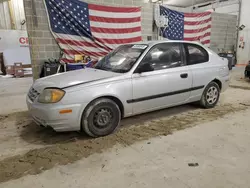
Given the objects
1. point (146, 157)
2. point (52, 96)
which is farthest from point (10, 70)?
point (146, 157)

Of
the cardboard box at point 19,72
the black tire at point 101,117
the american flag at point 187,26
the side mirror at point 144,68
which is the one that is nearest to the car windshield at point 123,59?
the side mirror at point 144,68

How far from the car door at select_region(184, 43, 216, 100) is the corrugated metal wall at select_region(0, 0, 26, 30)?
11.8m

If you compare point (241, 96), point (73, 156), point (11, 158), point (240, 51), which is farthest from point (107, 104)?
point (240, 51)

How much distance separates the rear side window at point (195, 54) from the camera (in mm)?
3467

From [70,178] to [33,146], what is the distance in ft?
3.07

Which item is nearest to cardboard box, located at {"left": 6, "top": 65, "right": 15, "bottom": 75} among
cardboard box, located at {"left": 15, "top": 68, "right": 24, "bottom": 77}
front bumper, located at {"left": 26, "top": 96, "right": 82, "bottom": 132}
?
cardboard box, located at {"left": 15, "top": 68, "right": 24, "bottom": 77}

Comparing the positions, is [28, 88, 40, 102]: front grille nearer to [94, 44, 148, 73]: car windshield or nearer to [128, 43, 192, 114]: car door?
[94, 44, 148, 73]: car windshield

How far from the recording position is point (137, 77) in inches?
114

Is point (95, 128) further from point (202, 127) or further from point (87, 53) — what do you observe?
point (87, 53)

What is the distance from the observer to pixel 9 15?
11.7 metres

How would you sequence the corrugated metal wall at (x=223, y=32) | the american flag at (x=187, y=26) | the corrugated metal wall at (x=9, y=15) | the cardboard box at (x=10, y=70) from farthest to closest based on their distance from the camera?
the corrugated metal wall at (x=9, y=15), the corrugated metal wall at (x=223, y=32), the cardboard box at (x=10, y=70), the american flag at (x=187, y=26)

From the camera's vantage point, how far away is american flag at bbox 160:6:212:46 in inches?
325

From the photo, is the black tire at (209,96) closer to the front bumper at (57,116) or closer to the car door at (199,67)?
the car door at (199,67)

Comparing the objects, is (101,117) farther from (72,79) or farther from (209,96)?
(209,96)
